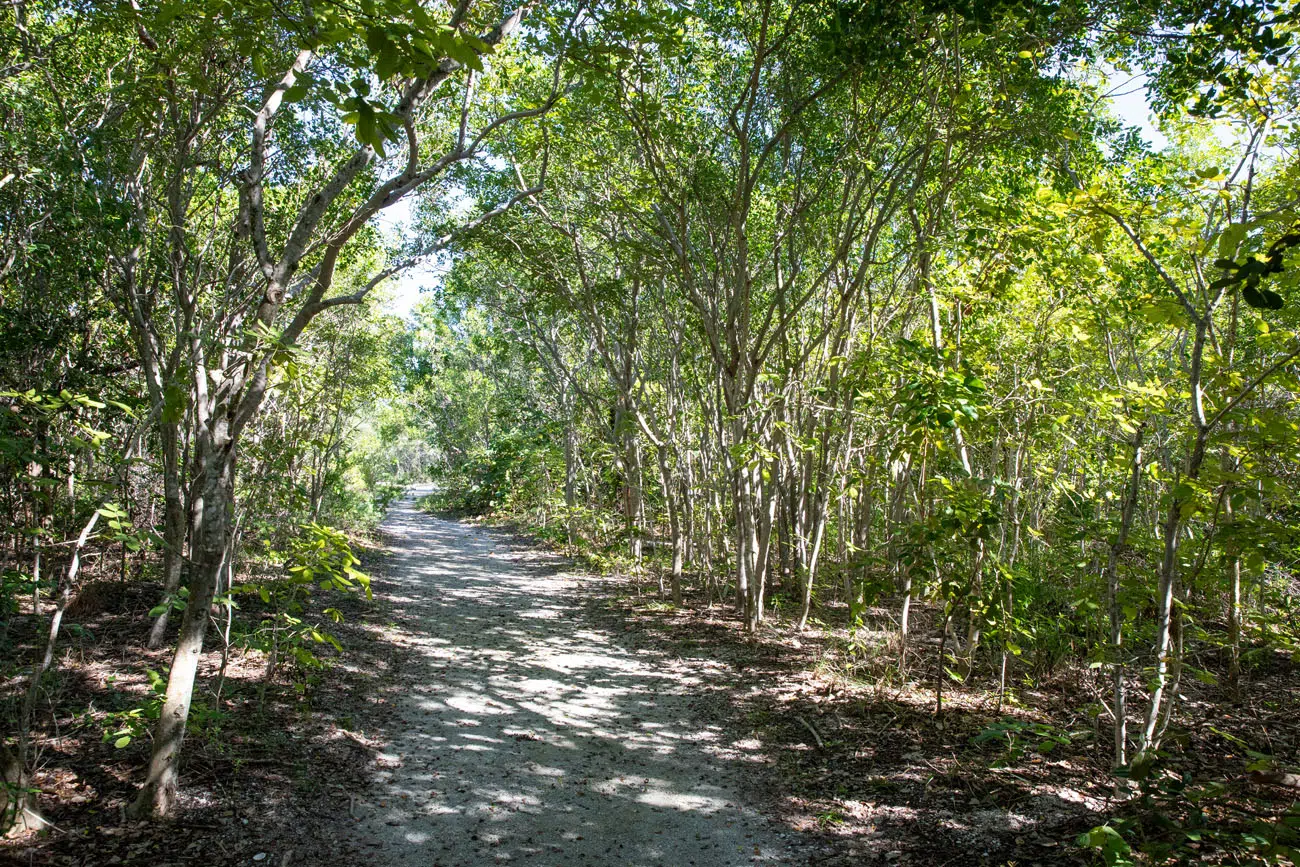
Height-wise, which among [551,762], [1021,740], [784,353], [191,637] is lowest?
[551,762]

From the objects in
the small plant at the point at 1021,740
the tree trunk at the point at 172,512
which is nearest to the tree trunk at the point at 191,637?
the tree trunk at the point at 172,512

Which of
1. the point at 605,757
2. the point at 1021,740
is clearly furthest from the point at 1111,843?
the point at 605,757

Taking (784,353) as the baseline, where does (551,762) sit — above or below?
below

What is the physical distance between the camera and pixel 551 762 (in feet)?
17.2

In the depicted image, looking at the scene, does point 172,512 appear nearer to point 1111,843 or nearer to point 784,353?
point 784,353

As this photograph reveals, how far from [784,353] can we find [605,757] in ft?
18.7

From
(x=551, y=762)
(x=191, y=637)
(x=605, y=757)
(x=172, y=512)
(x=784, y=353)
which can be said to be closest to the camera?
(x=191, y=637)

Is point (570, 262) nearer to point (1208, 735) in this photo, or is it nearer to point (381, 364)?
point (381, 364)

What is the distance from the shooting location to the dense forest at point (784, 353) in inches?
147

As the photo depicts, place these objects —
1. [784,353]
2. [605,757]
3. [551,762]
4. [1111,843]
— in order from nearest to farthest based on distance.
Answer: [1111,843], [551,762], [605,757], [784,353]

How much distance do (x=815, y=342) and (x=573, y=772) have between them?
5.42 metres

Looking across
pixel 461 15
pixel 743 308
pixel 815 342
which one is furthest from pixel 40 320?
pixel 815 342

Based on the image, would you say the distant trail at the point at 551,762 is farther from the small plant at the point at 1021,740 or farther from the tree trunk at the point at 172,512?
the tree trunk at the point at 172,512

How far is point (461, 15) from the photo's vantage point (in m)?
4.13
